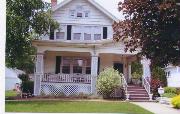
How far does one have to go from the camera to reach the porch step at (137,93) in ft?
62.2

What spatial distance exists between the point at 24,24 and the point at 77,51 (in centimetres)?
417

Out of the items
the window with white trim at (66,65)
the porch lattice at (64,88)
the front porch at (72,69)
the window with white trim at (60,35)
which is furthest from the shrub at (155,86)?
the window with white trim at (60,35)

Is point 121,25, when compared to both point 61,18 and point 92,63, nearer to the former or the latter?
point 92,63

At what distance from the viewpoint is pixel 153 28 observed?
32.6 ft

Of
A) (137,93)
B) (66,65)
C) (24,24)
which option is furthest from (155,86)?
(24,24)

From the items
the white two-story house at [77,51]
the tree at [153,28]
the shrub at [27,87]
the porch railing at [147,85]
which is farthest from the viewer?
the shrub at [27,87]

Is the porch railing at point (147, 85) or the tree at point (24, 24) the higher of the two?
the tree at point (24, 24)

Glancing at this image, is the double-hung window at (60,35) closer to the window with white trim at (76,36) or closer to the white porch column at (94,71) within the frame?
the window with white trim at (76,36)

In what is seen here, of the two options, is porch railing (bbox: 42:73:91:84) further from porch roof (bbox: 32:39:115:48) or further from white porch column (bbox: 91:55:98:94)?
porch roof (bbox: 32:39:115:48)

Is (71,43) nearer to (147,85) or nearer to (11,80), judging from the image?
(147,85)

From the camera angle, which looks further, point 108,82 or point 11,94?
point 11,94

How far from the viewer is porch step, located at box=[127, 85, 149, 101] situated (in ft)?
62.2

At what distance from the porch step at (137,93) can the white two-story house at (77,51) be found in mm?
957

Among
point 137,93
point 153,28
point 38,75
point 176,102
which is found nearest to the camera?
point 153,28
